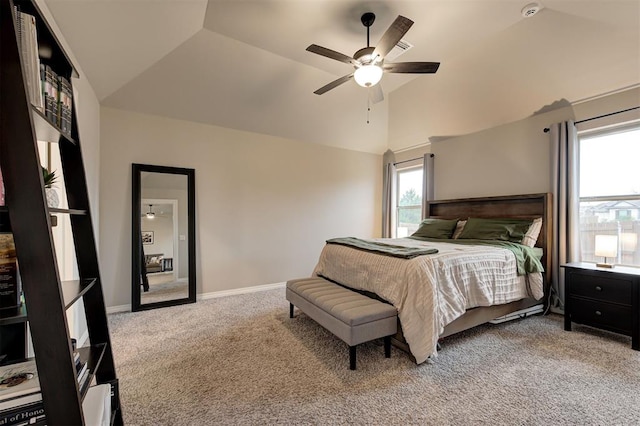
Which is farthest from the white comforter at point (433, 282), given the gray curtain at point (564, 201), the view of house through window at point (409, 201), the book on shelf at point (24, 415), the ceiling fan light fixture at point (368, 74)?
the view of house through window at point (409, 201)

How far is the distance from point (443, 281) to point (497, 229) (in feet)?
5.70

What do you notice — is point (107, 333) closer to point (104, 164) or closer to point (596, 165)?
point (104, 164)

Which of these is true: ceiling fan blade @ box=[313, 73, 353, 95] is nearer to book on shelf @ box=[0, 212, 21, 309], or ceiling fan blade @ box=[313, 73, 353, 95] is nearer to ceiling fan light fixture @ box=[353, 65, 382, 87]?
ceiling fan light fixture @ box=[353, 65, 382, 87]

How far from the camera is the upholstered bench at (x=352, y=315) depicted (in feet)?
7.07

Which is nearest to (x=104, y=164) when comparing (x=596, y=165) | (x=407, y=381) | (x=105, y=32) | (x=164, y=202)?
(x=164, y=202)

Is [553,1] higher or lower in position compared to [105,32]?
higher

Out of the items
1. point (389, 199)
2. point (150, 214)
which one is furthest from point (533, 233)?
point (150, 214)

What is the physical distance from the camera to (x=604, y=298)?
265 centimetres

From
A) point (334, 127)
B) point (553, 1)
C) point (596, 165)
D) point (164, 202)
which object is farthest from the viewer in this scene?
point (334, 127)

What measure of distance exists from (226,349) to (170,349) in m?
0.51

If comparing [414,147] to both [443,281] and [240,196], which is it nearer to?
[240,196]

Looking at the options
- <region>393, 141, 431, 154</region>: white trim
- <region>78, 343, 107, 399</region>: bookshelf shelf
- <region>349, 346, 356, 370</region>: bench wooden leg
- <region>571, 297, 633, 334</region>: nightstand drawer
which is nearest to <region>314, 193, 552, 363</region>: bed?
<region>571, 297, 633, 334</region>: nightstand drawer

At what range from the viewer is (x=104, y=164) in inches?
134

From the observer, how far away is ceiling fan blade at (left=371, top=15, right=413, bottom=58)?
204 cm
